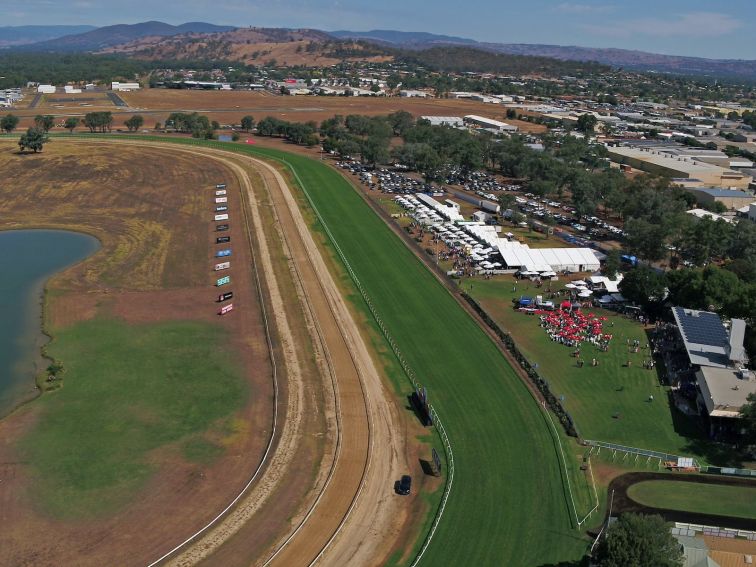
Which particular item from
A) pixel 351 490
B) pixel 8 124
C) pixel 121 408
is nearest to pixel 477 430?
pixel 351 490

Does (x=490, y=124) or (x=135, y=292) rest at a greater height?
(x=490, y=124)

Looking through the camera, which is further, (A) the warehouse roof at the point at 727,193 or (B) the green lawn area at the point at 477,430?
(A) the warehouse roof at the point at 727,193

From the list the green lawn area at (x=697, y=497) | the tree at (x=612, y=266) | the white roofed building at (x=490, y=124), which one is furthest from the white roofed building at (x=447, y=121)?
the green lawn area at (x=697, y=497)

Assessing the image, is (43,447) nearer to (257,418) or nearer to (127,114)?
(257,418)

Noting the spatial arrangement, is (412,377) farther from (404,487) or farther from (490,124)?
(490,124)

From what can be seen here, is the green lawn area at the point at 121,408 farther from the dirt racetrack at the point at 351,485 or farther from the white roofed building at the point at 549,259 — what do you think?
the white roofed building at the point at 549,259

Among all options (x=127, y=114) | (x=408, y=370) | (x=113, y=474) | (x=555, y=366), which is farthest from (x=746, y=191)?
(x=127, y=114)

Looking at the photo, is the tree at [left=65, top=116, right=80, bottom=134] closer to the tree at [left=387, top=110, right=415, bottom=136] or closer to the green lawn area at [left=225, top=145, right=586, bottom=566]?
the tree at [left=387, top=110, right=415, bottom=136]
